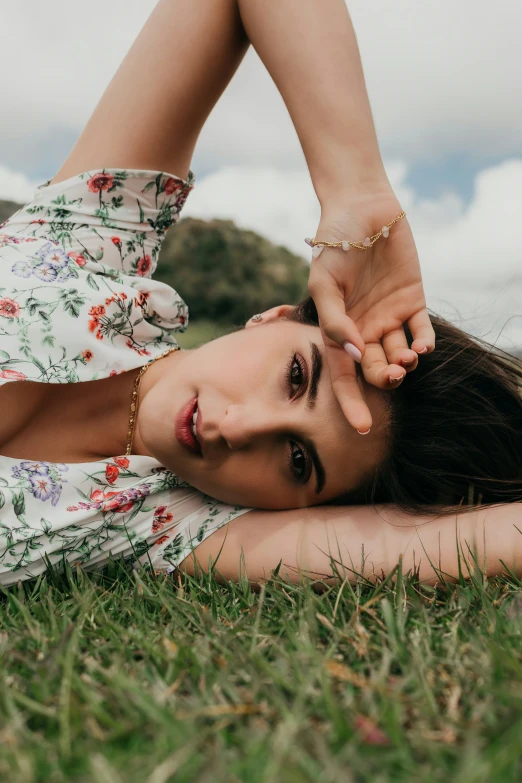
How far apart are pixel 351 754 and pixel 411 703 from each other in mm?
225

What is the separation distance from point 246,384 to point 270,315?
1.76 ft

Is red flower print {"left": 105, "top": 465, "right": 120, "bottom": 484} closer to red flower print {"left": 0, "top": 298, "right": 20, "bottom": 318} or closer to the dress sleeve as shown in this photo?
red flower print {"left": 0, "top": 298, "right": 20, "bottom": 318}

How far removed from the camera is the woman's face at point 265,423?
2.27 m

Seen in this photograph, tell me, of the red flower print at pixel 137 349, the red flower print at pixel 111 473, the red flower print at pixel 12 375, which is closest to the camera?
the red flower print at pixel 12 375

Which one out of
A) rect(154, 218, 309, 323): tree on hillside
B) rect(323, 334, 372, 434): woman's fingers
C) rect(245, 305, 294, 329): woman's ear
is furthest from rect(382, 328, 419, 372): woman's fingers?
rect(154, 218, 309, 323): tree on hillside

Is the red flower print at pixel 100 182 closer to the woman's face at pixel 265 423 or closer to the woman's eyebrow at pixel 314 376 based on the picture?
the woman's face at pixel 265 423

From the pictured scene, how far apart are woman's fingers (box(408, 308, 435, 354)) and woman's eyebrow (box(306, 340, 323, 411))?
0.33m

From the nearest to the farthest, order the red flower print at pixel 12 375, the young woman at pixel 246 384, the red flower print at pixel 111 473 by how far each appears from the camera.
Answer: 1. the young woman at pixel 246 384
2. the red flower print at pixel 12 375
3. the red flower print at pixel 111 473

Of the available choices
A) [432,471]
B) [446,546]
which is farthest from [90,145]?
[446,546]

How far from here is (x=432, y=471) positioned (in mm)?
2646

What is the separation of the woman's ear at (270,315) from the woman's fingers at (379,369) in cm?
54

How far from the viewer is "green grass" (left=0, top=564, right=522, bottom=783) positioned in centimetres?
81

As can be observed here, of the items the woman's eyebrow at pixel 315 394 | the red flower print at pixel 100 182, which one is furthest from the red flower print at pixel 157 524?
the red flower print at pixel 100 182

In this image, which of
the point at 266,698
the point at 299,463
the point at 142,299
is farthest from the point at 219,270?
the point at 266,698
